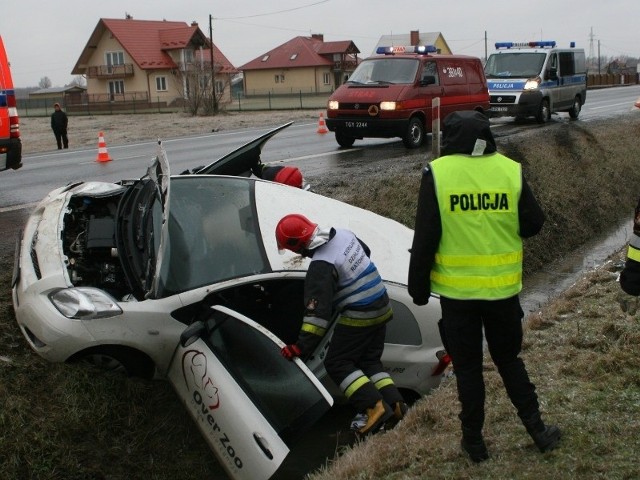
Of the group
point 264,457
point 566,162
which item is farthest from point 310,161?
point 264,457

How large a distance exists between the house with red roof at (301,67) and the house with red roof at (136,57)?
411 inches

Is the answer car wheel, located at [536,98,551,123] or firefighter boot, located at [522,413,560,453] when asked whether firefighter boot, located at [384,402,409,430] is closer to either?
firefighter boot, located at [522,413,560,453]

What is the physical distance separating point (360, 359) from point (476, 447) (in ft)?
4.60

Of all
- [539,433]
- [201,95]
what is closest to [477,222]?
[539,433]

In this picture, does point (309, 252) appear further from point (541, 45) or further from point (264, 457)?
point (541, 45)

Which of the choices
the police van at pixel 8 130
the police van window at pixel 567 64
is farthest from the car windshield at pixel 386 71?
the police van at pixel 8 130

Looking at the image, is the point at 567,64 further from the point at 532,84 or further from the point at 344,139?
the point at 344,139

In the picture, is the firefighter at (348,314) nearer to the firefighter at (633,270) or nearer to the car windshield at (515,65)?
the firefighter at (633,270)

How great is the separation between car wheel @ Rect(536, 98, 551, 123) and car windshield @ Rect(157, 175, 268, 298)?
54.6ft

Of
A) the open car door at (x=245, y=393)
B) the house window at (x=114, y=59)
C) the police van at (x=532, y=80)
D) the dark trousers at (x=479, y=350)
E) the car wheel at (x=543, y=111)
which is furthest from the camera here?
the house window at (x=114, y=59)

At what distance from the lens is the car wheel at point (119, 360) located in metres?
5.12

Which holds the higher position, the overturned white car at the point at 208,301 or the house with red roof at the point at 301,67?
the house with red roof at the point at 301,67

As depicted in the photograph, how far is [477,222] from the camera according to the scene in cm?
380

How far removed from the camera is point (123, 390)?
17.6 ft
